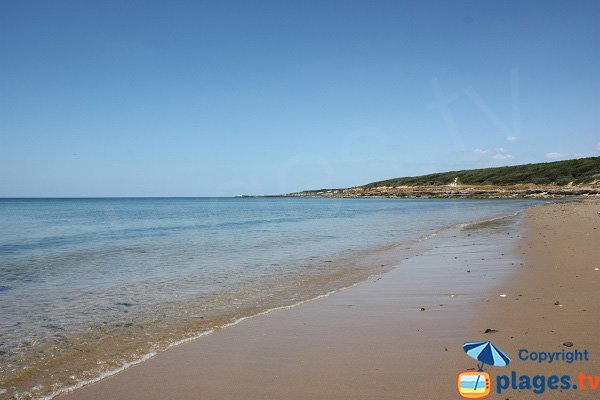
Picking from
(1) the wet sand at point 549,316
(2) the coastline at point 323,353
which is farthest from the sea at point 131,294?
(1) the wet sand at point 549,316

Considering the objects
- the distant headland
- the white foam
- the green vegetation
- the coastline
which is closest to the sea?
the white foam

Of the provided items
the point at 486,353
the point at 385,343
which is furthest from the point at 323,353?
the point at 486,353

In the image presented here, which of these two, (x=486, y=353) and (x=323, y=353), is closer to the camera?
(x=486, y=353)

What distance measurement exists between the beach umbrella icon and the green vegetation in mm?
93238

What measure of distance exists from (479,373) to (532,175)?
116132 mm

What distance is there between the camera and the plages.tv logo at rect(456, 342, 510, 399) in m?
3.53

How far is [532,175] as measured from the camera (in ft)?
342

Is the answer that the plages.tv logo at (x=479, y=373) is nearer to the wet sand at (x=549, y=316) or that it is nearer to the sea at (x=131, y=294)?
the wet sand at (x=549, y=316)

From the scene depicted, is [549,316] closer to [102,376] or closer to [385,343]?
[385,343]

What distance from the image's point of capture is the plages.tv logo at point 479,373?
3529mm

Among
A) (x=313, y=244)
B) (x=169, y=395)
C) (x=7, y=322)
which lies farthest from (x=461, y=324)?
(x=313, y=244)

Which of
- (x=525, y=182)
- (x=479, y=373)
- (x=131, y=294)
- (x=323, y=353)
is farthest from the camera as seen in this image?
(x=525, y=182)

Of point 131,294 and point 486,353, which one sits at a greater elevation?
point 486,353

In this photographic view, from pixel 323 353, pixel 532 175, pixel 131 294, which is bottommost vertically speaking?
pixel 131 294
